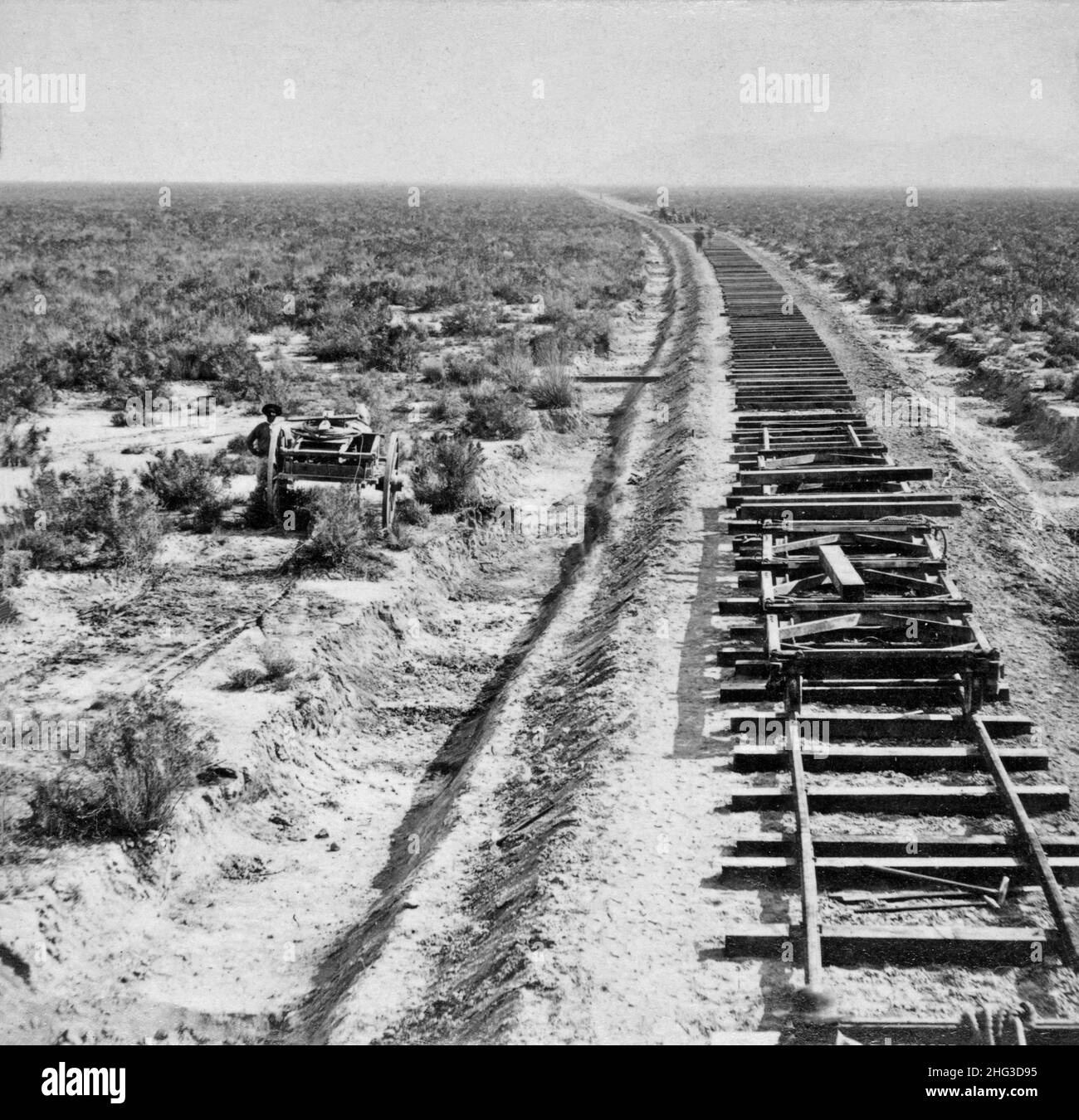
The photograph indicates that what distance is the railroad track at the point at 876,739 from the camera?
5121 mm

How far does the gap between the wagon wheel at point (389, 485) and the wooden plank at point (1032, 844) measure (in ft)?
20.8

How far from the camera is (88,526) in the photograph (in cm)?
1120

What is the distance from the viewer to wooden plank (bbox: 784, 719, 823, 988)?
4.88 metres

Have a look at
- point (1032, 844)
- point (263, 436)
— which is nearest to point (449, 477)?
point (263, 436)

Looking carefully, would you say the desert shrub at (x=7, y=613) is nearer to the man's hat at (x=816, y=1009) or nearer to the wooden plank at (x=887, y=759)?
the wooden plank at (x=887, y=759)

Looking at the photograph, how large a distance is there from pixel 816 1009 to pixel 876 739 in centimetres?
266

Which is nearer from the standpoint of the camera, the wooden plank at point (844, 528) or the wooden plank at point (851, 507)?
the wooden plank at point (844, 528)

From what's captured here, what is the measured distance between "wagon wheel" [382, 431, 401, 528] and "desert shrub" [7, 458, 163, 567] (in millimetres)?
2295

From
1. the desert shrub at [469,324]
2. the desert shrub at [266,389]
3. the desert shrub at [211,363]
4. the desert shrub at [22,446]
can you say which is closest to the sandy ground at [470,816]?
the desert shrub at [22,446]

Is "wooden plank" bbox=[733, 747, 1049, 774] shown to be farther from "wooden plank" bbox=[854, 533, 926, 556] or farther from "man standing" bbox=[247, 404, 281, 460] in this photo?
"man standing" bbox=[247, 404, 281, 460]

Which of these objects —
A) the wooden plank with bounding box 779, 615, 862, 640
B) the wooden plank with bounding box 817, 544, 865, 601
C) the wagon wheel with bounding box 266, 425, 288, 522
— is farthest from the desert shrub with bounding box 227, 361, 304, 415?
the wooden plank with bounding box 779, 615, 862, 640
